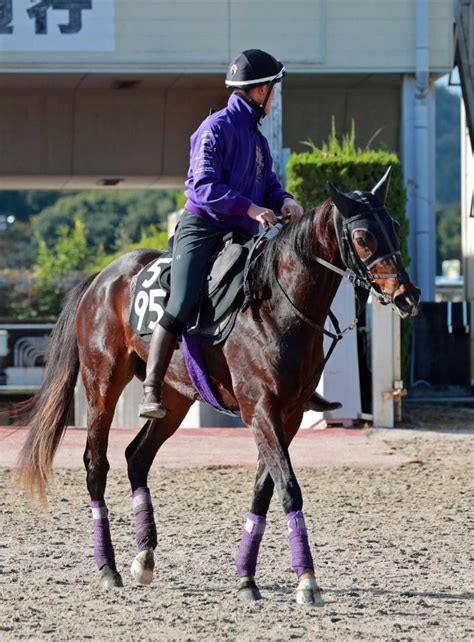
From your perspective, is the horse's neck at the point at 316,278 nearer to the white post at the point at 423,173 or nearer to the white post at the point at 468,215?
the white post at the point at 423,173

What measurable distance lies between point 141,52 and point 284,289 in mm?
10621

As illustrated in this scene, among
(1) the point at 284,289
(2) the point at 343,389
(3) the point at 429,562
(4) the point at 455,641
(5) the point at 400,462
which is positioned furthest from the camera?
(2) the point at 343,389

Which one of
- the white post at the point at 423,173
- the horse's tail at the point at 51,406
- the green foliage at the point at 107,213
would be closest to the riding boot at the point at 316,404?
the horse's tail at the point at 51,406

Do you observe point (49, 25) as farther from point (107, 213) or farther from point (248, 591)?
point (107, 213)

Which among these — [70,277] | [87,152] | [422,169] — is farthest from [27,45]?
[70,277]

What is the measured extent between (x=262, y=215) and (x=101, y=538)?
182 cm

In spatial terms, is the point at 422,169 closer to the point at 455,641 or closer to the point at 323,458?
the point at 323,458

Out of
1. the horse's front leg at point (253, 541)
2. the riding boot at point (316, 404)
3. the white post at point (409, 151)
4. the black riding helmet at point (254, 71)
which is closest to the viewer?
the horse's front leg at point (253, 541)

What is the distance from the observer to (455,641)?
4938 mm

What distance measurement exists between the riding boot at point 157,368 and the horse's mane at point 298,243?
1.70ft

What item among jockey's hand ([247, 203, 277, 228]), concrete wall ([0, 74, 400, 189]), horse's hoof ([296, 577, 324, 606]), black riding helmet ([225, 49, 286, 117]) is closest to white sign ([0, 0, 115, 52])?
concrete wall ([0, 74, 400, 189])

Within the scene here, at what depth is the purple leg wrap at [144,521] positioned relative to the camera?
613 centimetres

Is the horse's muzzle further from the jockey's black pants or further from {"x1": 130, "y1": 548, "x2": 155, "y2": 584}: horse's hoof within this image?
{"x1": 130, "y1": 548, "x2": 155, "y2": 584}: horse's hoof

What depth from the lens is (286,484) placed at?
5.43m
